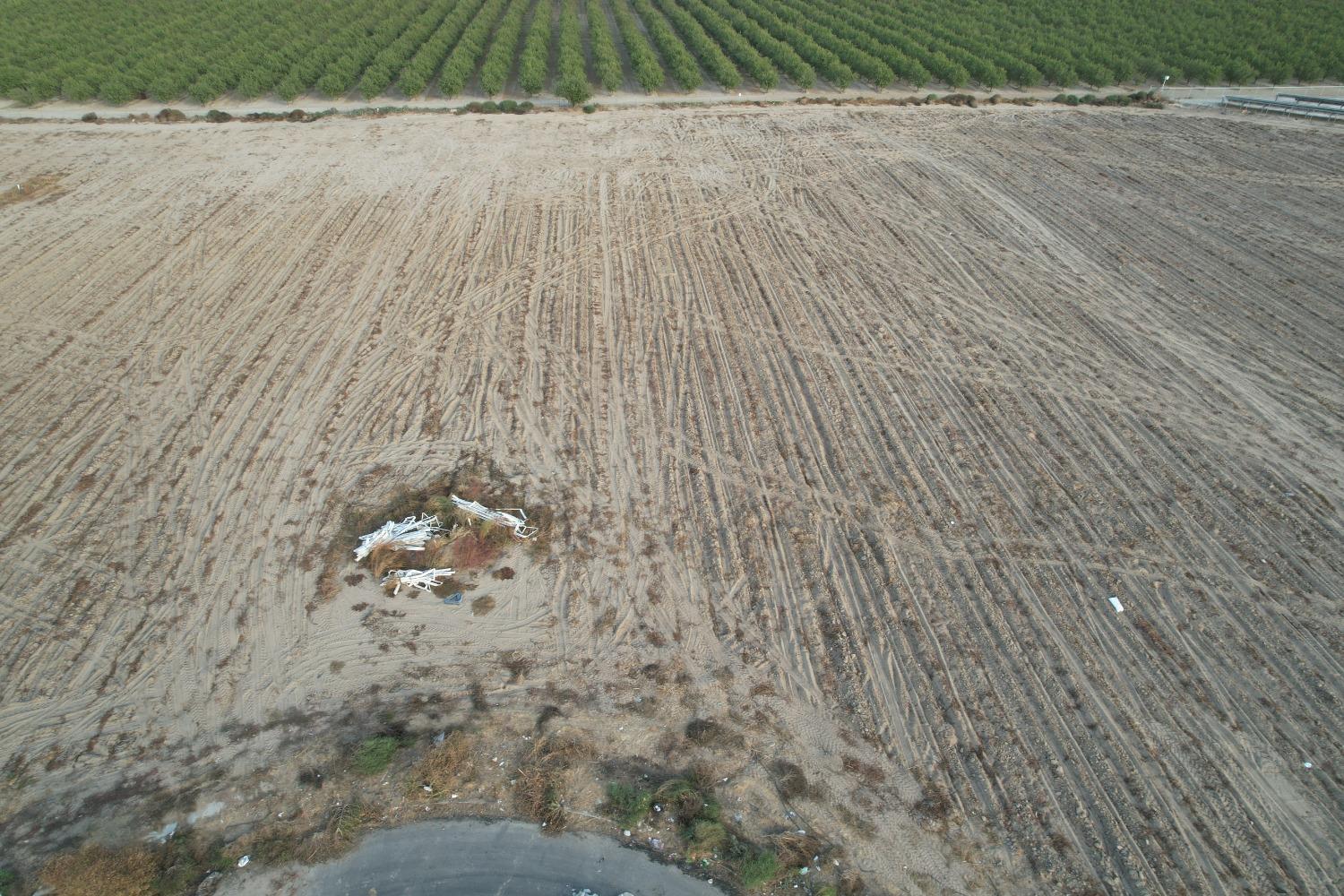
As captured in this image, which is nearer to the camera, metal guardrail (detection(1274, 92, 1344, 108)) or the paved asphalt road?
the paved asphalt road

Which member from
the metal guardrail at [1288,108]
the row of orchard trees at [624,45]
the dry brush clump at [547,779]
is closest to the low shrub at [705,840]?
the dry brush clump at [547,779]

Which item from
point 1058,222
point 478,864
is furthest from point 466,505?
point 1058,222

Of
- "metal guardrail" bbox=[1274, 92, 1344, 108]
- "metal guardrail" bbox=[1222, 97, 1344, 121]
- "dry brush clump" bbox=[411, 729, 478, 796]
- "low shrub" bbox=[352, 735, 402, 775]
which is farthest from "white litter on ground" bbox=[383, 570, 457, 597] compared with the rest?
"metal guardrail" bbox=[1274, 92, 1344, 108]

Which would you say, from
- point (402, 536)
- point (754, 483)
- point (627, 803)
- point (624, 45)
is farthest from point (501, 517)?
point (624, 45)

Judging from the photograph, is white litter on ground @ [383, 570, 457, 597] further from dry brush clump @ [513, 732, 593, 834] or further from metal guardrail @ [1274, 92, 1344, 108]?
metal guardrail @ [1274, 92, 1344, 108]

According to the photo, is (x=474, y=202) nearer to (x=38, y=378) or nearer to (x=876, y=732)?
(x=38, y=378)

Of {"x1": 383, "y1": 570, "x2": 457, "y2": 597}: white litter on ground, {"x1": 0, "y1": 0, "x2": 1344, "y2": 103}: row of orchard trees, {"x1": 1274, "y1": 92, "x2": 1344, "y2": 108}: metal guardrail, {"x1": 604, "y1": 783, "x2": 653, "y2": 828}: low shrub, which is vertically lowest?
{"x1": 604, "y1": 783, "x2": 653, "y2": 828}: low shrub

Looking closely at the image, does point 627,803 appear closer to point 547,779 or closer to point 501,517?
point 547,779
